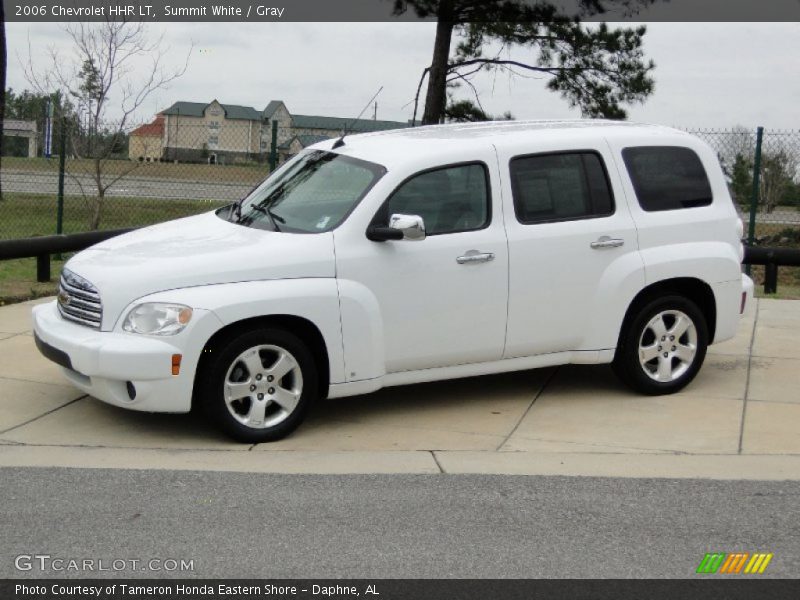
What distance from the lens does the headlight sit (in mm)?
6641

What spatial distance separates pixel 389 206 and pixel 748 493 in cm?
279

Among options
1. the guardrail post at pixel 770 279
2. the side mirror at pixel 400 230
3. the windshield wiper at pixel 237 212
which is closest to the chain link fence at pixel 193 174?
the guardrail post at pixel 770 279

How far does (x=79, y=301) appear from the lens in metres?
7.05

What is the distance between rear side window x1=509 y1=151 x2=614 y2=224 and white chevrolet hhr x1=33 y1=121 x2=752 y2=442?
0.04 ft

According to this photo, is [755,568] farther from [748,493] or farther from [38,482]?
[38,482]

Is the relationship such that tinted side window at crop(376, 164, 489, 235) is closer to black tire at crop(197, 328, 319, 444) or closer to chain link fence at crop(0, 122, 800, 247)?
black tire at crop(197, 328, 319, 444)

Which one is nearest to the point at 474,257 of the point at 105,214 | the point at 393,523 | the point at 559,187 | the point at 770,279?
the point at 559,187

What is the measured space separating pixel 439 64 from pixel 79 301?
13586mm

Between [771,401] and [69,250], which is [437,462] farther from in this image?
[69,250]

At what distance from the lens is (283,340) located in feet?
22.6

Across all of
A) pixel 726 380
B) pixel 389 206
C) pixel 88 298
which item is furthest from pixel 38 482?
pixel 726 380

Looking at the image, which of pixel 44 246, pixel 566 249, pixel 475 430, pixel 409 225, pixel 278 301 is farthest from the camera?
pixel 44 246

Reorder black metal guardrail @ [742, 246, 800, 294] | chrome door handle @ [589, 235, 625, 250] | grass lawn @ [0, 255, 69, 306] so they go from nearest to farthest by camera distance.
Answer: chrome door handle @ [589, 235, 625, 250] < grass lawn @ [0, 255, 69, 306] < black metal guardrail @ [742, 246, 800, 294]

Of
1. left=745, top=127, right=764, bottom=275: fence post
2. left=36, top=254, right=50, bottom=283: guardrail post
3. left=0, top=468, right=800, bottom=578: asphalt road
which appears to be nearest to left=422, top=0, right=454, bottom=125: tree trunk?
left=745, top=127, right=764, bottom=275: fence post
